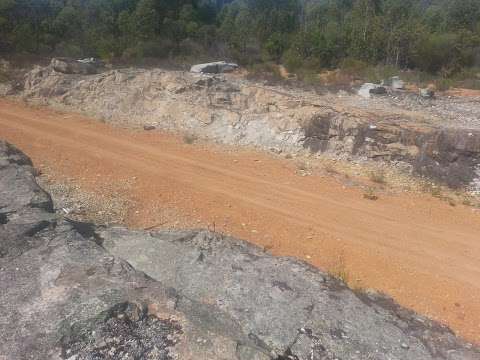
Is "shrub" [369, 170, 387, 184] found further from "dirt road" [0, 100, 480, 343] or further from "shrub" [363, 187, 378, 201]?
"dirt road" [0, 100, 480, 343]

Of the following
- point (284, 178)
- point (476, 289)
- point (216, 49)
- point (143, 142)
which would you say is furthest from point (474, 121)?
point (216, 49)

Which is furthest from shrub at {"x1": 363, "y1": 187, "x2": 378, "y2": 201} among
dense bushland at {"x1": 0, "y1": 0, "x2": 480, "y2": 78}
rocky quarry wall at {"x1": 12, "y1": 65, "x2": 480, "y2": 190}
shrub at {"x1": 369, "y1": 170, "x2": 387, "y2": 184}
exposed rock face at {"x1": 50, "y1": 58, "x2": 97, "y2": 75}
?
dense bushland at {"x1": 0, "y1": 0, "x2": 480, "y2": 78}

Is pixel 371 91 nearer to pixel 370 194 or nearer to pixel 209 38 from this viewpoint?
pixel 370 194

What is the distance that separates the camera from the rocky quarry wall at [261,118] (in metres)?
9.82

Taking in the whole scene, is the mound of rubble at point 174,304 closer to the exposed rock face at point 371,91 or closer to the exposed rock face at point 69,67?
the exposed rock face at point 69,67

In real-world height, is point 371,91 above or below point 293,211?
above

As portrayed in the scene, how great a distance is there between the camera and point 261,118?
11.9 meters

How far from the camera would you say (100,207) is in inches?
269

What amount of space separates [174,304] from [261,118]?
29.5 ft

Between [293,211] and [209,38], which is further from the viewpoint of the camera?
[209,38]

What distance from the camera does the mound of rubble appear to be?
9.75 ft

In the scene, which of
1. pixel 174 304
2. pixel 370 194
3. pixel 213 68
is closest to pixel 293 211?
pixel 370 194

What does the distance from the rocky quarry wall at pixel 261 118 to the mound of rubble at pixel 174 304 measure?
6128mm

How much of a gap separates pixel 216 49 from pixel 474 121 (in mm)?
15486
